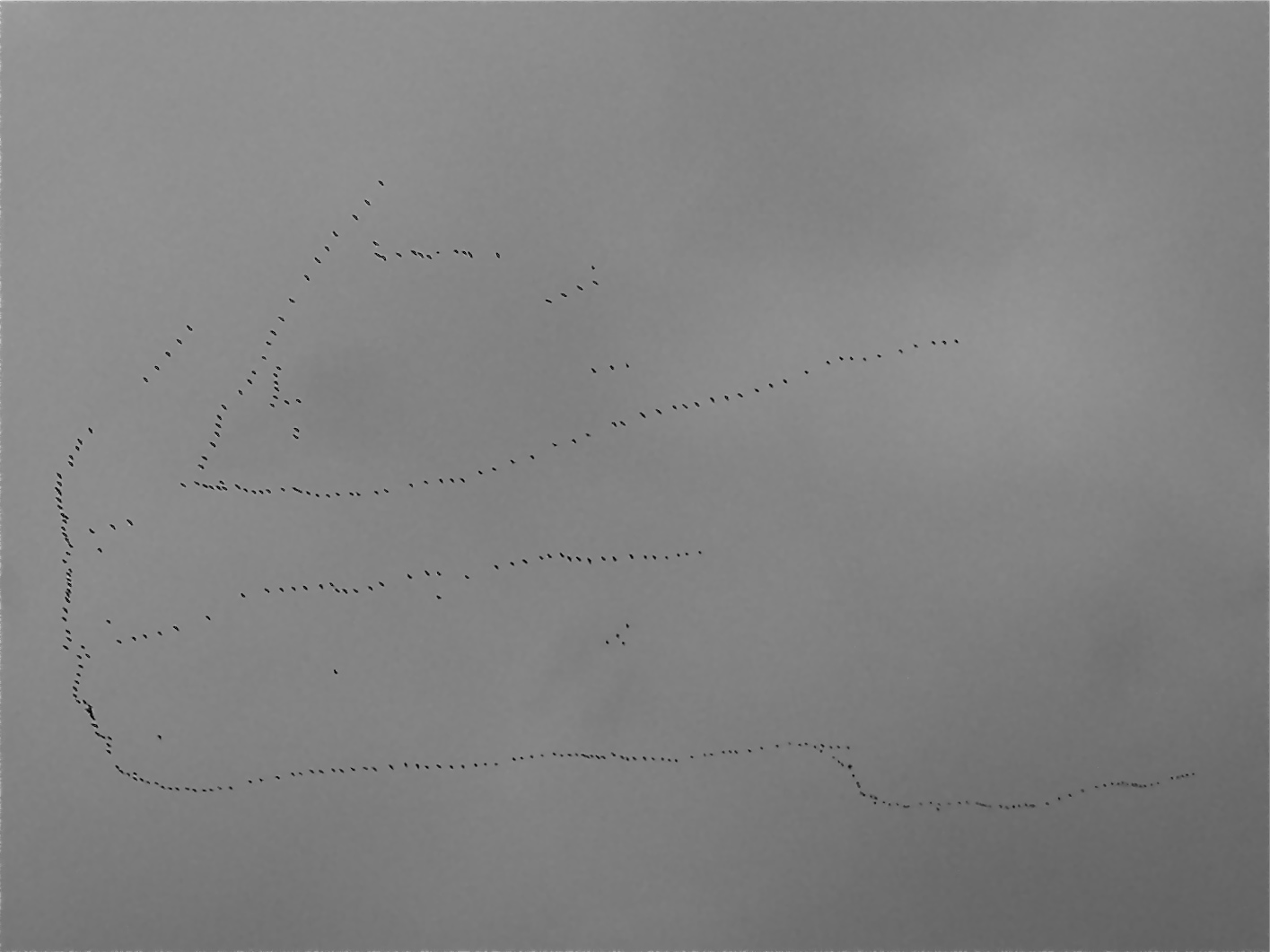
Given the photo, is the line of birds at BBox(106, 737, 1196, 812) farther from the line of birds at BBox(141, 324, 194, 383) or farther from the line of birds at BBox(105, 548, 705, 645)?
the line of birds at BBox(141, 324, 194, 383)

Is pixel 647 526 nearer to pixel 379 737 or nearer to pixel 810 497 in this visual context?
pixel 810 497

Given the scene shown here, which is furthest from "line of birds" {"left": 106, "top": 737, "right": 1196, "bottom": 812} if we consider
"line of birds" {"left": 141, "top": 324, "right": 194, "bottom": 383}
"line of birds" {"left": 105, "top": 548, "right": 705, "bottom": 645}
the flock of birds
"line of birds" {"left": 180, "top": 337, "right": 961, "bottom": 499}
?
"line of birds" {"left": 141, "top": 324, "right": 194, "bottom": 383}

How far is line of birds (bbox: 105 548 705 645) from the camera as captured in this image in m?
4.48

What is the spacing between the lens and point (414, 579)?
4535mm

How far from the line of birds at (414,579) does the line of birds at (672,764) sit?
77 cm

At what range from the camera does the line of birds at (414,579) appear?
4.48 meters

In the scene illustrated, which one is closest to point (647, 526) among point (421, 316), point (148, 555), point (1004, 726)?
point (421, 316)

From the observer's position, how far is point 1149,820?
4.84 m

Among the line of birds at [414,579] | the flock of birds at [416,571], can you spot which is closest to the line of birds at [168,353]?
the flock of birds at [416,571]

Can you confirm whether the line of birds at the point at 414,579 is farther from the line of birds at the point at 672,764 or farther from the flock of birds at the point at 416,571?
the line of birds at the point at 672,764

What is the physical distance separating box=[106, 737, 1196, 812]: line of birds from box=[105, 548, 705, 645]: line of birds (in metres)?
0.77

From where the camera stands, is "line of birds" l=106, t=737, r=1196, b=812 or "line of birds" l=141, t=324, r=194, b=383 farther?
"line of birds" l=106, t=737, r=1196, b=812

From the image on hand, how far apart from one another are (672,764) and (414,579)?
70.4 inches

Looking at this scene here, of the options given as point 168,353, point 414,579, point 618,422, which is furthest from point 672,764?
point 168,353
